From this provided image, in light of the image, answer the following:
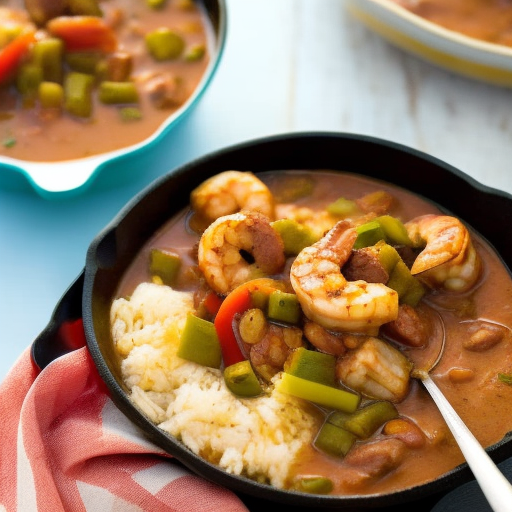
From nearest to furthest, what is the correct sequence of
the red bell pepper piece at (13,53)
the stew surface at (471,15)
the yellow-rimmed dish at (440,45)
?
the yellow-rimmed dish at (440,45) < the red bell pepper piece at (13,53) < the stew surface at (471,15)

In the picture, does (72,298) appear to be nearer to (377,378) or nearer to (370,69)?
(377,378)

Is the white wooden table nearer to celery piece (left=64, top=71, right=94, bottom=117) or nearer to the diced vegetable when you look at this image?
celery piece (left=64, top=71, right=94, bottom=117)

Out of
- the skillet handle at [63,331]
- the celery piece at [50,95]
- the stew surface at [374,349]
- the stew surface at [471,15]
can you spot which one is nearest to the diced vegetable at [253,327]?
the stew surface at [374,349]

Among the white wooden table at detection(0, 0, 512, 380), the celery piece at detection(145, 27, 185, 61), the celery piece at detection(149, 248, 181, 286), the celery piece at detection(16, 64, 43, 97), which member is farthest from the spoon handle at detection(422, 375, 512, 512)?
the celery piece at detection(16, 64, 43, 97)

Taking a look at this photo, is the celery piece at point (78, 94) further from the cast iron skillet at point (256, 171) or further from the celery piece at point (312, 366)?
the celery piece at point (312, 366)

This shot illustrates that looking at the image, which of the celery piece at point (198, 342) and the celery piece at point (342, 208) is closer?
the celery piece at point (198, 342)

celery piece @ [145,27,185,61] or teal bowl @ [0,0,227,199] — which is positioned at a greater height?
celery piece @ [145,27,185,61]
